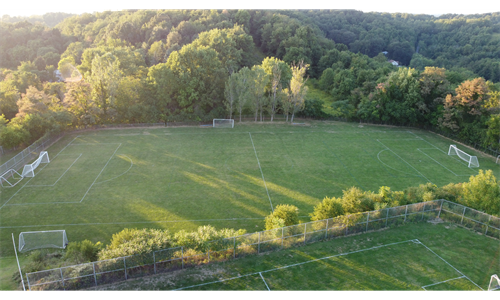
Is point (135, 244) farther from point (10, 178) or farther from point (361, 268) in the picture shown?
point (10, 178)

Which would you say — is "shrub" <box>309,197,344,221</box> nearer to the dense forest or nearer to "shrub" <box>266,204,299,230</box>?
"shrub" <box>266,204,299,230</box>

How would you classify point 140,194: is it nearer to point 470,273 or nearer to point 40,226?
point 40,226

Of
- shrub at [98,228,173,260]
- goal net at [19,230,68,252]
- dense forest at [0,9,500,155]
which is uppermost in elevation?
dense forest at [0,9,500,155]

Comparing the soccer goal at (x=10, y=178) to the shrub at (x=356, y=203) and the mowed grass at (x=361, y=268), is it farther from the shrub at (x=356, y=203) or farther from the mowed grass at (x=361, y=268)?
the shrub at (x=356, y=203)

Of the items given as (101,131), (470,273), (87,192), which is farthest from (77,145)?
(470,273)

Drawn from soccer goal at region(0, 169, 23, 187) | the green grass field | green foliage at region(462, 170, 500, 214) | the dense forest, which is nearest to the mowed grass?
green foliage at region(462, 170, 500, 214)

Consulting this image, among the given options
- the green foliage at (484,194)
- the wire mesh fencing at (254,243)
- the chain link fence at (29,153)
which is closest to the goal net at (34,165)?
the chain link fence at (29,153)
